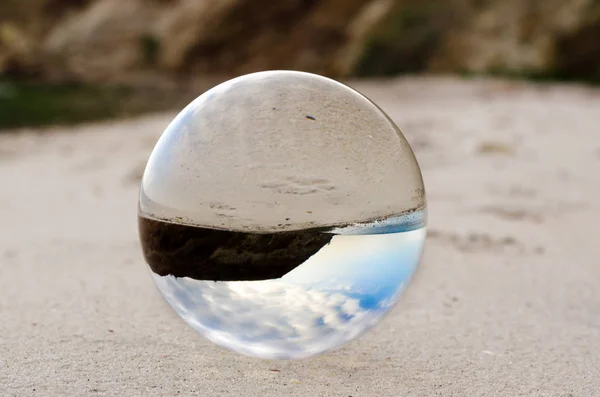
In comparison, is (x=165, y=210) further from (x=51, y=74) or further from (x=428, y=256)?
(x=51, y=74)

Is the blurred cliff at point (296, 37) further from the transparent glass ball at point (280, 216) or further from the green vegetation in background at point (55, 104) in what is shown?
the transparent glass ball at point (280, 216)

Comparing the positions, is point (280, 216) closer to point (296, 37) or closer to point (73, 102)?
point (73, 102)


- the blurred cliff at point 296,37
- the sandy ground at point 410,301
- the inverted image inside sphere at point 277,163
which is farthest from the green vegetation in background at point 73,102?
the inverted image inside sphere at point 277,163

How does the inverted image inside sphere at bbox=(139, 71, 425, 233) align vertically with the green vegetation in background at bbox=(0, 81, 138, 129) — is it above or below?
above

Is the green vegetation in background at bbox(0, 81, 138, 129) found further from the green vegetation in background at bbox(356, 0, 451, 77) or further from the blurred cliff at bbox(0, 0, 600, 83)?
the green vegetation in background at bbox(356, 0, 451, 77)

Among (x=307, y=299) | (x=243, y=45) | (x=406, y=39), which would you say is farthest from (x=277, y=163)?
(x=243, y=45)

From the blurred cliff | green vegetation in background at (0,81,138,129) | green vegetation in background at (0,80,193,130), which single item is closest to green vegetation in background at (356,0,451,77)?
the blurred cliff
